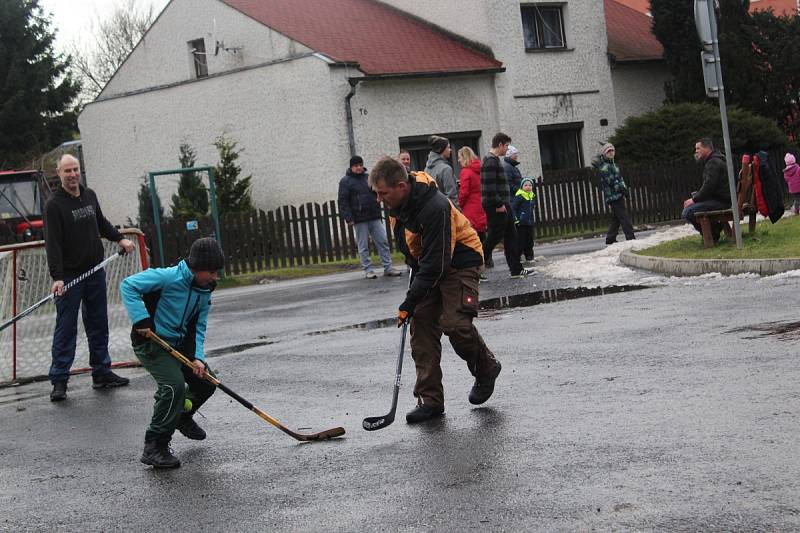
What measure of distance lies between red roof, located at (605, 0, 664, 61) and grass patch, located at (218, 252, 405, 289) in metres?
14.1

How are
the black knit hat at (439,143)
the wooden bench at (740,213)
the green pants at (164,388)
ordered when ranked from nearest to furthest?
1. the green pants at (164,388)
2. the black knit hat at (439,143)
3. the wooden bench at (740,213)

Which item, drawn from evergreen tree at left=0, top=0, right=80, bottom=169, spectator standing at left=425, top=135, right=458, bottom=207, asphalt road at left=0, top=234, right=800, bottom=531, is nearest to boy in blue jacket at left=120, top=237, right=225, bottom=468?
asphalt road at left=0, top=234, right=800, bottom=531

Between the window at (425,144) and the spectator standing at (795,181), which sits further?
the window at (425,144)

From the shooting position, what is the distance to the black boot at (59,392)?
9758mm

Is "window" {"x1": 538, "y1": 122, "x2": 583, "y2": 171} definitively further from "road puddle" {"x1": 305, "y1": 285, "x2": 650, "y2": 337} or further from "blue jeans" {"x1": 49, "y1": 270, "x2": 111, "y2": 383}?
"blue jeans" {"x1": 49, "y1": 270, "x2": 111, "y2": 383}

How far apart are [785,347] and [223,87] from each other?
25506 mm

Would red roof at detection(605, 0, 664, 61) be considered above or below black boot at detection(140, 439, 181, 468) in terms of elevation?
above

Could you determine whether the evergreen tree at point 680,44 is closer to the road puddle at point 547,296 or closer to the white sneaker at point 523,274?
the white sneaker at point 523,274

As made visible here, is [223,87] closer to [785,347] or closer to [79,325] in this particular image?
[79,325]

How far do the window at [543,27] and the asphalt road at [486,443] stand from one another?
22.8 m

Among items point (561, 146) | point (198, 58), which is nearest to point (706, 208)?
point (561, 146)

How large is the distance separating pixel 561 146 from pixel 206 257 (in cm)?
2771

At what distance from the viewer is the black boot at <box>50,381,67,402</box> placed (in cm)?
976

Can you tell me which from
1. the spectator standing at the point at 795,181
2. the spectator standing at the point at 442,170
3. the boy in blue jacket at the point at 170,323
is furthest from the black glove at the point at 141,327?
the spectator standing at the point at 795,181
